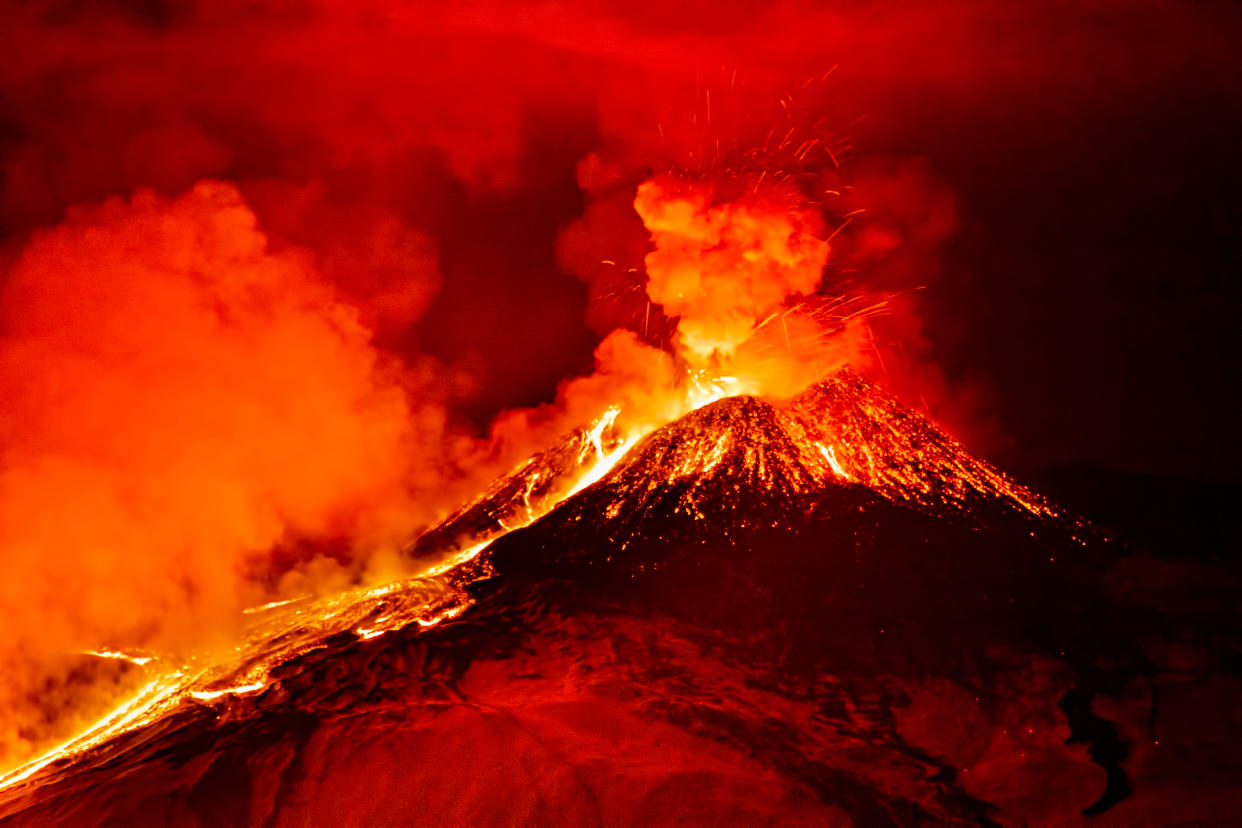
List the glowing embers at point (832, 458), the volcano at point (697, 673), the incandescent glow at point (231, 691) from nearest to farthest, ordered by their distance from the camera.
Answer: the volcano at point (697, 673)
the incandescent glow at point (231, 691)
the glowing embers at point (832, 458)

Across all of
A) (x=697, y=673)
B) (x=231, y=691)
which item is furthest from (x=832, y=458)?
(x=231, y=691)

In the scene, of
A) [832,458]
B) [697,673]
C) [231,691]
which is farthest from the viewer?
[832,458]

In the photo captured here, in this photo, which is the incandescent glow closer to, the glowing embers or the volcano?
the volcano

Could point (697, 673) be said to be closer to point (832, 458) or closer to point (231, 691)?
point (231, 691)

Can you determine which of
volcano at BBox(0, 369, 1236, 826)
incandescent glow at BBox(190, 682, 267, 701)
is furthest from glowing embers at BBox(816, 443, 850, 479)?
incandescent glow at BBox(190, 682, 267, 701)

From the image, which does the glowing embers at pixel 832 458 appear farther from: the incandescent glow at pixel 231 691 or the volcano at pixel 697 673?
the incandescent glow at pixel 231 691

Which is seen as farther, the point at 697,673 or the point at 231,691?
the point at 697,673

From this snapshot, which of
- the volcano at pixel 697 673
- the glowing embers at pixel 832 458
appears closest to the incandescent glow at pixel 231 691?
the volcano at pixel 697 673

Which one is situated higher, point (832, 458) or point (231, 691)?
point (832, 458)
